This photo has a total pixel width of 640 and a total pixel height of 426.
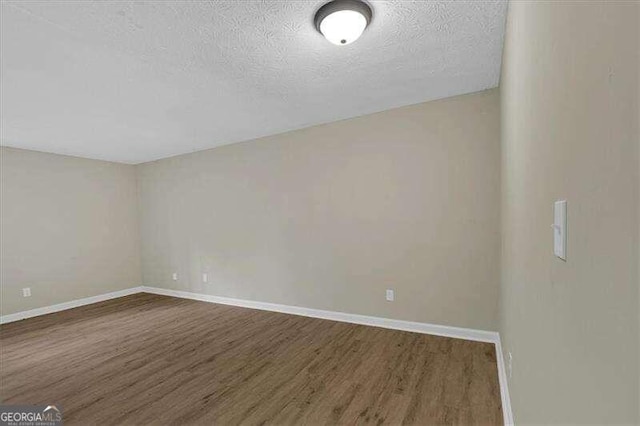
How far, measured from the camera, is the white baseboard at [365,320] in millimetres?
2838

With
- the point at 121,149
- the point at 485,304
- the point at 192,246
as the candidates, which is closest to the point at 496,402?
the point at 485,304

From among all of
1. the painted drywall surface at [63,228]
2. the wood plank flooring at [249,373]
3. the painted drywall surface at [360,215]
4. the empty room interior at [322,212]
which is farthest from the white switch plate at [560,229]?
the painted drywall surface at [63,228]

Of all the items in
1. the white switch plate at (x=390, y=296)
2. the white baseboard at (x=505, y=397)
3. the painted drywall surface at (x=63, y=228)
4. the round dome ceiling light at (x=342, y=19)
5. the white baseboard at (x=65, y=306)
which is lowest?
the white baseboard at (x=65, y=306)

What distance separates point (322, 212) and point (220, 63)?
2008mm

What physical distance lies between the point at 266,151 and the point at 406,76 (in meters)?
2.20

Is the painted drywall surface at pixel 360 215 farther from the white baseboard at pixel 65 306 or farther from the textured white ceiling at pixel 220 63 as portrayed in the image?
the white baseboard at pixel 65 306

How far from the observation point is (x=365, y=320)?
3357 millimetres

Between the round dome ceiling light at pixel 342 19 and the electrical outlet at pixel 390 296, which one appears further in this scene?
the electrical outlet at pixel 390 296

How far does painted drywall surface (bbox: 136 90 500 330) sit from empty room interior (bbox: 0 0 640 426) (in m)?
0.02

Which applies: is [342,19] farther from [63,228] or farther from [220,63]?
[63,228]

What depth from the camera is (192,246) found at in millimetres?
4750

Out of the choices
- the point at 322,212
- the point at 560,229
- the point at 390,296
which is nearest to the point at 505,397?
the point at 390,296

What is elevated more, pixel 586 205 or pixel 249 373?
pixel 586 205

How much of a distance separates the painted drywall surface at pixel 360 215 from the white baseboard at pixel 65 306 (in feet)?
4.16
